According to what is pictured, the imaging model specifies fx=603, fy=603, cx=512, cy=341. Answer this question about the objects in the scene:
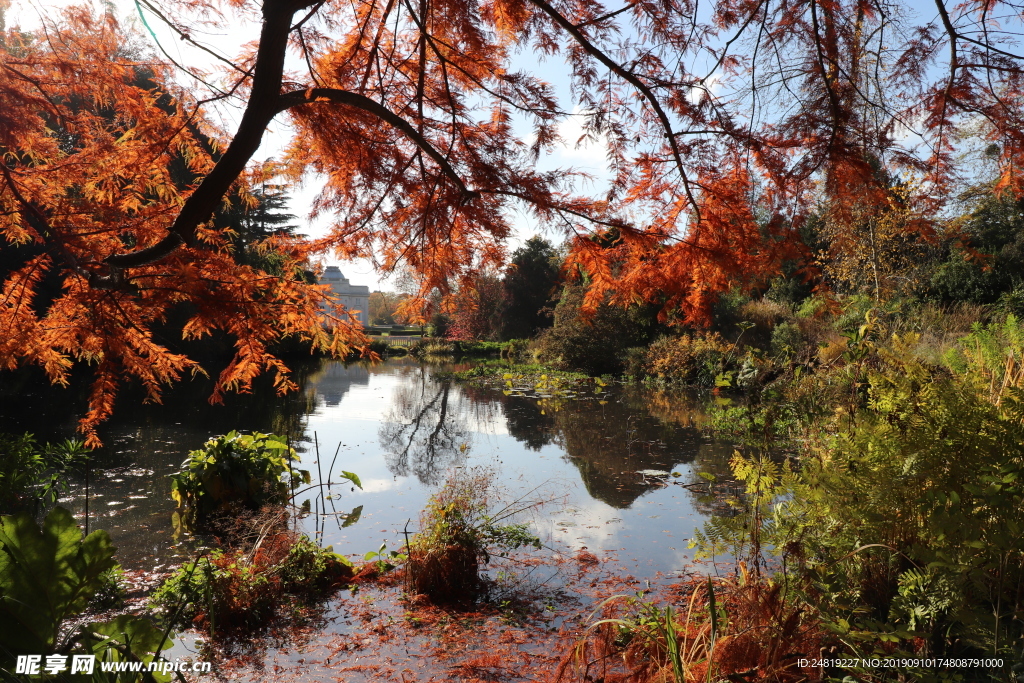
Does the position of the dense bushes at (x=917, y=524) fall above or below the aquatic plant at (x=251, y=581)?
above

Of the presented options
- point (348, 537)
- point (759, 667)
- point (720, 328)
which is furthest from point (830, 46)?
point (720, 328)

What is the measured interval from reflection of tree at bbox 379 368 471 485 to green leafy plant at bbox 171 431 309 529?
173 cm

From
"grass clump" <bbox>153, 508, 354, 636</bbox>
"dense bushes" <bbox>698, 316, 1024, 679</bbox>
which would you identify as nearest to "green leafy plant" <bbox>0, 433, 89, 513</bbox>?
"grass clump" <bbox>153, 508, 354, 636</bbox>

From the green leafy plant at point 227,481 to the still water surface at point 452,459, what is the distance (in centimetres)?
28

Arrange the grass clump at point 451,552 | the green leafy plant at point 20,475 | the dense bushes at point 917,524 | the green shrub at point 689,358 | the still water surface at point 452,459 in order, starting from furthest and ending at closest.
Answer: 1. the green shrub at point 689,358
2. the still water surface at point 452,459
3. the green leafy plant at point 20,475
4. the grass clump at point 451,552
5. the dense bushes at point 917,524

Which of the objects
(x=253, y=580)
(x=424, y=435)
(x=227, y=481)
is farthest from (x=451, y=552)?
(x=424, y=435)

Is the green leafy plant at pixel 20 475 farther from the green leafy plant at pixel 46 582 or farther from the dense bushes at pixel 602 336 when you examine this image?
the dense bushes at pixel 602 336

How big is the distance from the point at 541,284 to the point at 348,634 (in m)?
24.9

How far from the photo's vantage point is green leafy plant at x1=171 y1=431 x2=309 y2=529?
508cm

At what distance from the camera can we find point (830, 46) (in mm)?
3588

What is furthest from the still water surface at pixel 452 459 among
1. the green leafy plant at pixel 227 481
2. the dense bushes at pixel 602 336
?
the dense bushes at pixel 602 336

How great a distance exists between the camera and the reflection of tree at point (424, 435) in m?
7.27

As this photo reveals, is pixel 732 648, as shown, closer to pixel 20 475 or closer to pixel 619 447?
pixel 20 475

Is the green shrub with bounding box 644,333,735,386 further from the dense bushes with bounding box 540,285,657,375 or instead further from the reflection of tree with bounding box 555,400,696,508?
the reflection of tree with bounding box 555,400,696,508
